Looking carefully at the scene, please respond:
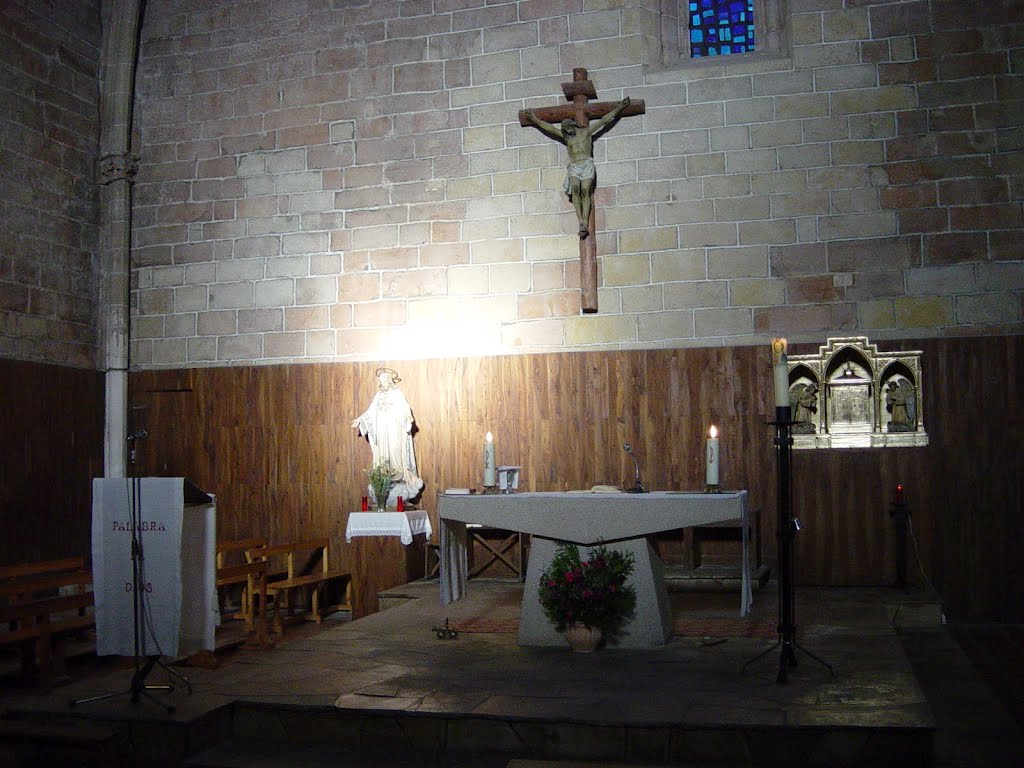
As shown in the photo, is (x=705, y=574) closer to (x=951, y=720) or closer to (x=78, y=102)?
(x=951, y=720)

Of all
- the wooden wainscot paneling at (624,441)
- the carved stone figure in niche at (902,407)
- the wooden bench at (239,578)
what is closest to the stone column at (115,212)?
the wooden wainscot paneling at (624,441)

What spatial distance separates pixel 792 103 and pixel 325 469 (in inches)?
205

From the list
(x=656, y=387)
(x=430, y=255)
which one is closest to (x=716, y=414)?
(x=656, y=387)

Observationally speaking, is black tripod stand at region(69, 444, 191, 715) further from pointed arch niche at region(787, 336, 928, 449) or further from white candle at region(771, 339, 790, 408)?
pointed arch niche at region(787, 336, 928, 449)

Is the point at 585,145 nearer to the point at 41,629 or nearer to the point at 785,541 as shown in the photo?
the point at 785,541

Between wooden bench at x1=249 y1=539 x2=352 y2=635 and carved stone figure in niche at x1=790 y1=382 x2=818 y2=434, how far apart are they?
4060 millimetres

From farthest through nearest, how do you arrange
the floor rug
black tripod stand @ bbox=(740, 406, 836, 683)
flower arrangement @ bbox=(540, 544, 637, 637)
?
the floor rug
flower arrangement @ bbox=(540, 544, 637, 637)
black tripod stand @ bbox=(740, 406, 836, 683)

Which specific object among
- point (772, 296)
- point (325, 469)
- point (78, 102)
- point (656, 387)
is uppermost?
point (78, 102)

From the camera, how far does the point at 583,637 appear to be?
5.81 meters

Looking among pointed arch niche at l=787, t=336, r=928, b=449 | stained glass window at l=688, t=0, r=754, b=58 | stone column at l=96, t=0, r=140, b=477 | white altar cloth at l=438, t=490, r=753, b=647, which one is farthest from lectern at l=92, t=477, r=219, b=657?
stained glass window at l=688, t=0, r=754, b=58

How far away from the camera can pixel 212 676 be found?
17.7ft

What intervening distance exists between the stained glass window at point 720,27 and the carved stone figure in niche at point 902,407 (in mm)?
3206

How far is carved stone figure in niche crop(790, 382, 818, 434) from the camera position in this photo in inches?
334

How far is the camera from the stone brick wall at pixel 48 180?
910cm
